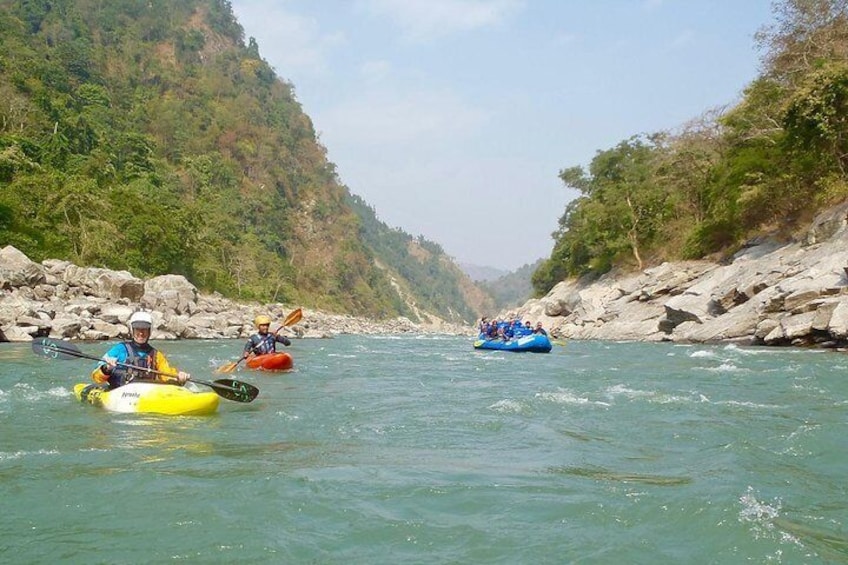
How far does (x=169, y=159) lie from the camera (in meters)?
66.3

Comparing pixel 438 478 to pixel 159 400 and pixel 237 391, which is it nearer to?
pixel 159 400

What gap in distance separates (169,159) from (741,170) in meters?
54.0

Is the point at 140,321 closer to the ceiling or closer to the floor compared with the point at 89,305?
closer to the floor

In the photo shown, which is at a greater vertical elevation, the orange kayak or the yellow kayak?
the orange kayak

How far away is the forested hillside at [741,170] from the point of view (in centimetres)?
2083

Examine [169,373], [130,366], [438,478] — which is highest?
[130,366]

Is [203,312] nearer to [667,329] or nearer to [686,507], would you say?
[667,329]

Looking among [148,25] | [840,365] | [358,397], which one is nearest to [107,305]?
[358,397]

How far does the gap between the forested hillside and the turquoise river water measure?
1384 centimetres

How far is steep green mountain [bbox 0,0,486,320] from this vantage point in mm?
32531

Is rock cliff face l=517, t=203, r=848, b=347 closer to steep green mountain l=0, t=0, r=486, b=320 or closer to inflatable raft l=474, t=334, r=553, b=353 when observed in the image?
inflatable raft l=474, t=334, r=553, b=353

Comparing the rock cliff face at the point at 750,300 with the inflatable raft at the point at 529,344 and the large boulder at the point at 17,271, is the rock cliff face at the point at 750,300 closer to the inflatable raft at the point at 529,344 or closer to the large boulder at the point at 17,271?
the inflatable raft at the point at 529,344

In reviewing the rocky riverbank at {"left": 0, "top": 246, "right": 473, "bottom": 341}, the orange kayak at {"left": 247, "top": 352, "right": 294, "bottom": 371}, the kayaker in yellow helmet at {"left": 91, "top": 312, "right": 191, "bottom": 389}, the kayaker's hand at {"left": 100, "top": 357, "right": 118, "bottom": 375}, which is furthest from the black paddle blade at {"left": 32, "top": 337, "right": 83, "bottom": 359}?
the rocky riverbank at {"left": 0, "top": 246, "right": 473, "bottom": 341}

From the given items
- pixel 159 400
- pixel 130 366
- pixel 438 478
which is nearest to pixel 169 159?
pixel 130 366
